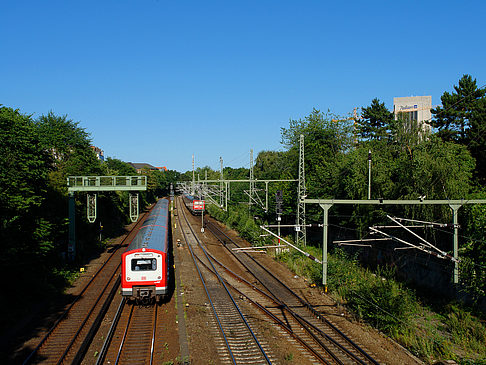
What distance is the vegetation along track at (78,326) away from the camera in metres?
10.9

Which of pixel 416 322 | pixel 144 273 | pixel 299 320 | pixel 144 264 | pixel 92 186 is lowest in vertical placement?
pixel 416 322

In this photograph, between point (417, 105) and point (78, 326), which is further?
point (417, 105)

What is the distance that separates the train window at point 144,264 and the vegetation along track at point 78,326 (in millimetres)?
2223

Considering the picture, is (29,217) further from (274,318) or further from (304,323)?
(304,323)

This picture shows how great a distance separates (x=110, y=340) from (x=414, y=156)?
1763cm

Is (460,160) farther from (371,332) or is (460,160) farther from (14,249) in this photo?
(14,249)

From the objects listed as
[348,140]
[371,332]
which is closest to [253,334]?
[371,332]

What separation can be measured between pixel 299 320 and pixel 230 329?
283cm

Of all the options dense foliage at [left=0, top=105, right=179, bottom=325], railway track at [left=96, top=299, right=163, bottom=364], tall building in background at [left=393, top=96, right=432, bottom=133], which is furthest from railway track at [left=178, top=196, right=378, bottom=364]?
tall building in background at [left=393, top=96, right=432, bottom=133]

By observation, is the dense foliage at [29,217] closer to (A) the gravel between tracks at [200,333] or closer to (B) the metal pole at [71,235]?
(B) the metal pole at [71,235]

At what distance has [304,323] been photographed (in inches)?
544

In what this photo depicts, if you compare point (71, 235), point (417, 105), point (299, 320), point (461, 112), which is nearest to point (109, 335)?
point (299, 320)

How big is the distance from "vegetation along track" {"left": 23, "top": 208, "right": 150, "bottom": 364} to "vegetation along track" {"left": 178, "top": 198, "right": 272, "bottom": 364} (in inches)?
178

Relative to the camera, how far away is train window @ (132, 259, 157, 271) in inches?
592
